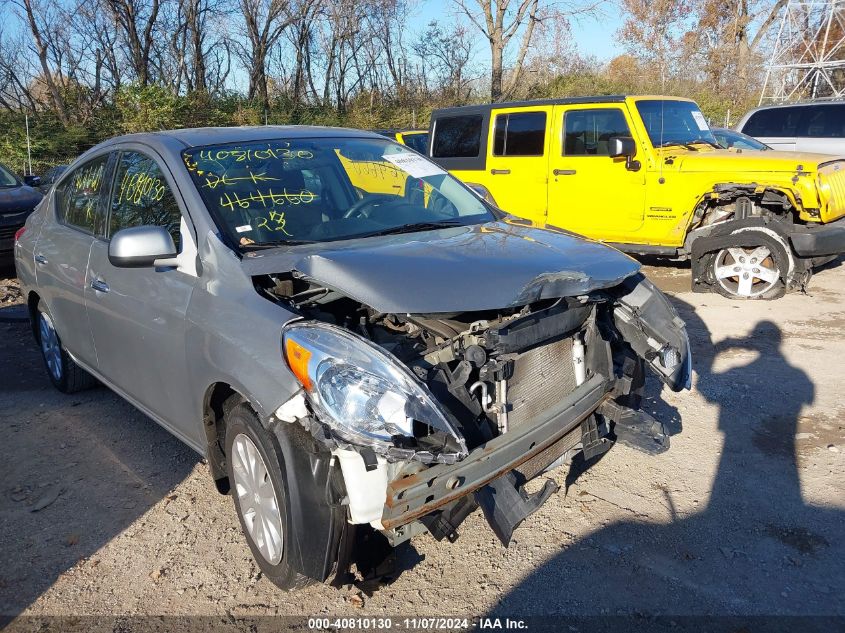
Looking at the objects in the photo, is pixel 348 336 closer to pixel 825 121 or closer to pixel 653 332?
pixel 653 332

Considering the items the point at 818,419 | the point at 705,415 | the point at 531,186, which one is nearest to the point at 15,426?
the point at 705,415

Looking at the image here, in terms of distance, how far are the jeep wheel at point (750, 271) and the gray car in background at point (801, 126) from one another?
4769 millimetres

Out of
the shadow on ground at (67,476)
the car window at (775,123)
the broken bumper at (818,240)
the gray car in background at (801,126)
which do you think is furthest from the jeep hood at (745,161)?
the shadow on ground at (67,476)

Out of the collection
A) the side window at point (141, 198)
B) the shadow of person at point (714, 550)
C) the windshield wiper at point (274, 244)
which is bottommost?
the shadow of person at point (714, 550)

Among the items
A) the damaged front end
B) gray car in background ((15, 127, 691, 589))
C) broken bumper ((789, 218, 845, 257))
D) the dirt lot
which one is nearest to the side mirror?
gray car in background ((15, 127, 691, 589))

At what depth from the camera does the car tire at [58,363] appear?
195 inches

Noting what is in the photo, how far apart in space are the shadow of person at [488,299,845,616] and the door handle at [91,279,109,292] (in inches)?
102

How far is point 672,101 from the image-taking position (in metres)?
8.29

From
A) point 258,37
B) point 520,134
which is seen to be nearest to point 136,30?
point 258,37

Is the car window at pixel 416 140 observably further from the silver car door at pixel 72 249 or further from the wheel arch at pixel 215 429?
the wheel arch at pixel 215 429

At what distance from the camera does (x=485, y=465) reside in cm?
257

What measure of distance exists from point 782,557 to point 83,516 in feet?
11.0

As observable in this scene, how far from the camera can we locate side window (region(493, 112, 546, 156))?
8539 mm

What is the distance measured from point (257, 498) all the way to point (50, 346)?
3173 millimetres
